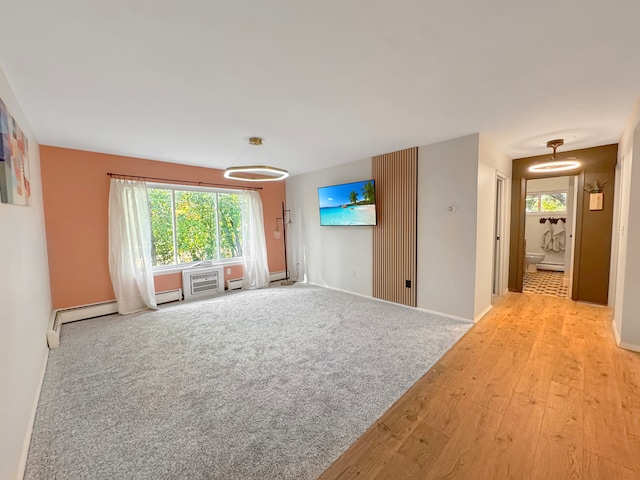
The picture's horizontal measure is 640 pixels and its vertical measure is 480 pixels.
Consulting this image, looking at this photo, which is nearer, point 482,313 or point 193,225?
point 482,313

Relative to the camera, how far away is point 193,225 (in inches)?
199

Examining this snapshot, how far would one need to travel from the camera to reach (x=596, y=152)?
394cm

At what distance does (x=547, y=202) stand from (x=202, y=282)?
859cm

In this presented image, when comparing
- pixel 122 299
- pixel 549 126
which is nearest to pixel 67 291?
pixel 122 299

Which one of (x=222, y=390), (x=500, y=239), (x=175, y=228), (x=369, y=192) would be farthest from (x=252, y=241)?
(x=500, y=239)

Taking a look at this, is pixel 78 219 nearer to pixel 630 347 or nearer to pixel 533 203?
pixel 630 347

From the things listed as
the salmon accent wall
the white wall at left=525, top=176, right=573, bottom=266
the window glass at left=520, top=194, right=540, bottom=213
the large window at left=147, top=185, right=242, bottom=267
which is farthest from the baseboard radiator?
the window glass at left=520, top=194, right=540, bottom=213

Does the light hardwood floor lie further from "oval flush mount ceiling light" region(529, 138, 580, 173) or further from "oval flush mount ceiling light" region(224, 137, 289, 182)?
"oval flush mount ceiling light" region(224, 137, 289, 182)

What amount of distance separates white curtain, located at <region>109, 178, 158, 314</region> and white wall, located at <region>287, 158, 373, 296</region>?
2910 mm

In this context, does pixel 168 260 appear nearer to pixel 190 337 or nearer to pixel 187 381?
pixel 190 337

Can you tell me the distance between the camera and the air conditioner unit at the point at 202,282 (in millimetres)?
4825

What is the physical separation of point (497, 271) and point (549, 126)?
2392mm

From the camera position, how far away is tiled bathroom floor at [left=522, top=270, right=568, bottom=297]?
4892 millimetres

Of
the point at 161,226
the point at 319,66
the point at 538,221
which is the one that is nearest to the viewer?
the point at 319,66
